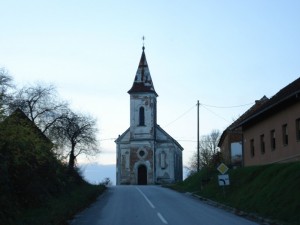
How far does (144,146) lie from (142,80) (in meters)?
10.2

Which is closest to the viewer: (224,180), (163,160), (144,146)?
(224,180)

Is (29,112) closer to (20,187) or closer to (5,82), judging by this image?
(5,82)

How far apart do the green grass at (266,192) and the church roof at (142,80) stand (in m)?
44.4

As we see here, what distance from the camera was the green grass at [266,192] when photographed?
63.9ft

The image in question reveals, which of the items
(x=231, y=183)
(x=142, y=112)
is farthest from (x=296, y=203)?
(x=142, y=112)

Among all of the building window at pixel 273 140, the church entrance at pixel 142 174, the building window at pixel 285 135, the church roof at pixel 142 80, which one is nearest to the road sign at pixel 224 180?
the building window at pixel 285 135

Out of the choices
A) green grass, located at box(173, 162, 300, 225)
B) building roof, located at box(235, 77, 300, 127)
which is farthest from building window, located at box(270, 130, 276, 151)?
green grass, located at box(173, 162, 300, 225)

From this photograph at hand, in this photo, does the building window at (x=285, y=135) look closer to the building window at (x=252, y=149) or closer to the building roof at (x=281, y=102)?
the building roof at (x=281, y=102)

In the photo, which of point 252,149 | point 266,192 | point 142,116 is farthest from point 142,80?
point 266,192

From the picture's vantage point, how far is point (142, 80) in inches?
3167

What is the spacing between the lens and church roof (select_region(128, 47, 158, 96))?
79.1 m

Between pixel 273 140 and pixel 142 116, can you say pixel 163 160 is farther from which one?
pixel 273 140

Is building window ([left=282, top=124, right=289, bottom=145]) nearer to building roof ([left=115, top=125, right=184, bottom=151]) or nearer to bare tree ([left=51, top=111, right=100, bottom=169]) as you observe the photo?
bare tree ([left=51, top=111, right=100, bottom=169])

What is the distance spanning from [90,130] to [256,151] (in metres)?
21.9
